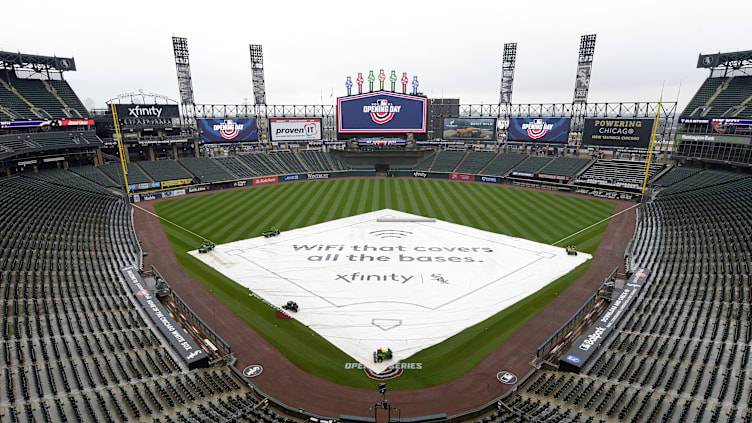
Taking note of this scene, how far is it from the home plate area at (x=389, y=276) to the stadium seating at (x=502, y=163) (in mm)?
30220

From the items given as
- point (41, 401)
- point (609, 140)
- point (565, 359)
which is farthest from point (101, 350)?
point (609, 140)

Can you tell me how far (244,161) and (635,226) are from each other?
60596 mm

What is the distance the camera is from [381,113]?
6931 centimetres

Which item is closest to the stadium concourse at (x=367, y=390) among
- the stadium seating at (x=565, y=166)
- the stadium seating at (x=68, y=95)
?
the stadium seating at (x=565, y=166)

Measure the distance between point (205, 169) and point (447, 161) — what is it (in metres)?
44.2

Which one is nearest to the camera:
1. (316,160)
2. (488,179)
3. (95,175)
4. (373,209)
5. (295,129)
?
(373,209)

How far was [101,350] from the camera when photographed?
16.2m

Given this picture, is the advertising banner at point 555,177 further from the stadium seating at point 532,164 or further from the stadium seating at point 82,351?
the stadium seating at point 82,351

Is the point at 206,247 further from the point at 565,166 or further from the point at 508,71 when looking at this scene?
the point at 508,71

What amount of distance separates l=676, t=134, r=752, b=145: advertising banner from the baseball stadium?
26 cm

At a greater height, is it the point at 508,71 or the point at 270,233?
the point at 508,71

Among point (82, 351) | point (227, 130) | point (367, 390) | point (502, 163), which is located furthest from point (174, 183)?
point (502, 163)

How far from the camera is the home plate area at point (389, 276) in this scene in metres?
20.4

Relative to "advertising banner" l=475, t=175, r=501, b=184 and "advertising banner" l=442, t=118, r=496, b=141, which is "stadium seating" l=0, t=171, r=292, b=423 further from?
"advertising banner" l=442, t=118, r=496, b=141
